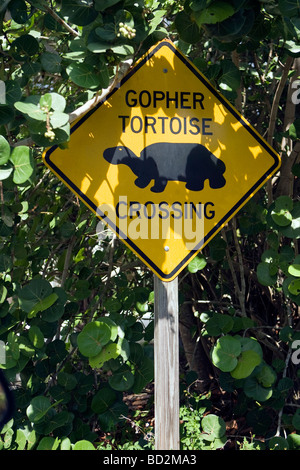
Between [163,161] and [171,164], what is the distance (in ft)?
0.11

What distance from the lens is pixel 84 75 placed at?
6.31 ft

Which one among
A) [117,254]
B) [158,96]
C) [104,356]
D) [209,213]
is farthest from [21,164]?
[117,254]

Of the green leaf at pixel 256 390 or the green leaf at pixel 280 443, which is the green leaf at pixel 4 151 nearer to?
the green leaf at pixel 256 390

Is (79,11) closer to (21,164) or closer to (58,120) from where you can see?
(58,120)

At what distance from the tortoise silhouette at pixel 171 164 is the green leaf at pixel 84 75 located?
0.82ft

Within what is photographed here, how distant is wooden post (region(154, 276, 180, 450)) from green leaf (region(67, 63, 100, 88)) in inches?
29.0

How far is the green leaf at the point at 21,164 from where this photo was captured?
178cm

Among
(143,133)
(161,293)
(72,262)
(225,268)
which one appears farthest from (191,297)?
(143,133)

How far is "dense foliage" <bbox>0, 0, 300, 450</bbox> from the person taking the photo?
189 centimetres

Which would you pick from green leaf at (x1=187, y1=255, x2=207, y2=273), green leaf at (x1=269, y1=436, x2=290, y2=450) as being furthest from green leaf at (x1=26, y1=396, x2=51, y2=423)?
green leaf at (x1=269, y1=436, x2=290, y2=450)

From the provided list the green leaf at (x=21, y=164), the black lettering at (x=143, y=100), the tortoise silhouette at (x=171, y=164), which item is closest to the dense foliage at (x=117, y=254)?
the green leaf at (x=21, y=164)

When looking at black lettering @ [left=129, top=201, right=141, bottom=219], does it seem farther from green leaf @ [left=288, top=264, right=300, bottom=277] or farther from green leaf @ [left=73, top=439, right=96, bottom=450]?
green leaf @ [left=73, top=439, right=96, bottom=450]

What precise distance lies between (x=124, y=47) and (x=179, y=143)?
0.42 meters

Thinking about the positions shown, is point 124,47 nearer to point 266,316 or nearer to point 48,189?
point 48,189
